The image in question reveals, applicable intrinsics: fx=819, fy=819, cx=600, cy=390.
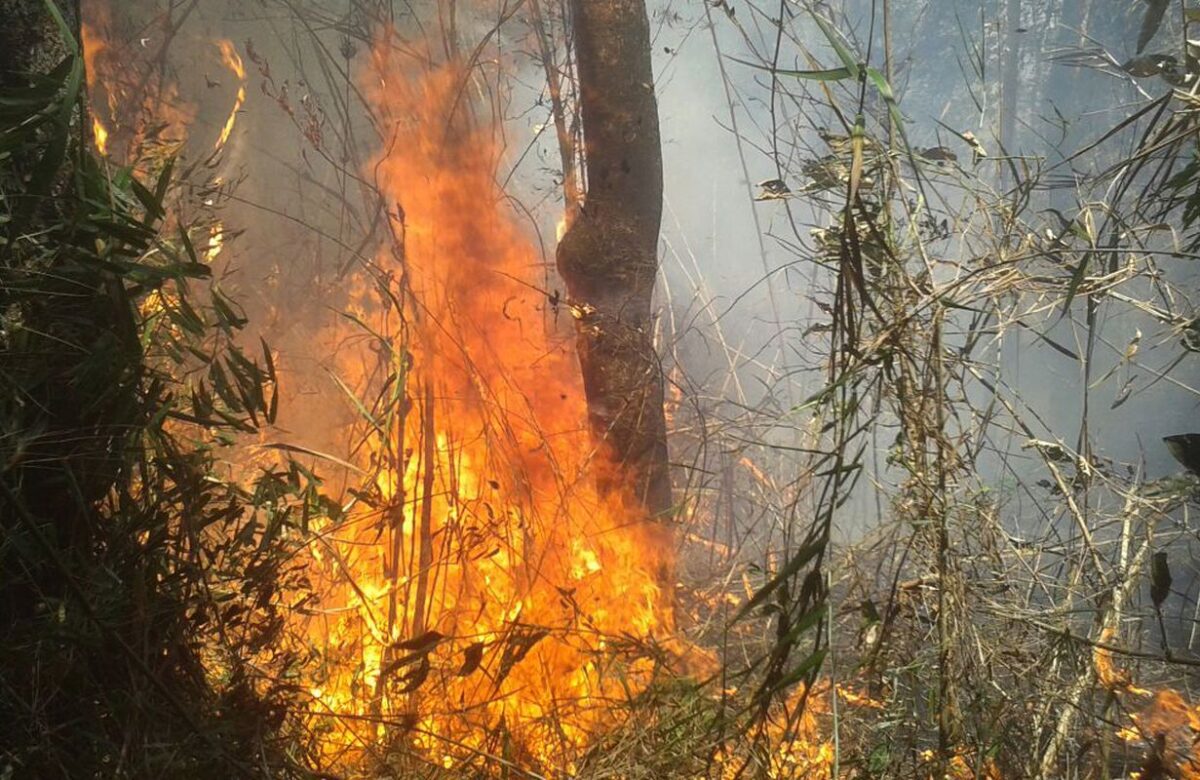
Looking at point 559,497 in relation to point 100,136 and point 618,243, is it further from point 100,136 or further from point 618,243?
point 100,136

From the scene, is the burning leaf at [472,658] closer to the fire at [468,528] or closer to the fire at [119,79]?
the fire at [468,528]

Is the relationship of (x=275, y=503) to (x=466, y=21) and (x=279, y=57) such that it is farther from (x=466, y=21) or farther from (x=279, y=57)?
(x=279, y=57)

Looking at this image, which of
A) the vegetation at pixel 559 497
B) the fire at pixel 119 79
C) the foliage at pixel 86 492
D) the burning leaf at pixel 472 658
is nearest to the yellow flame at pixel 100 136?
the vegetation at pixel 559 497

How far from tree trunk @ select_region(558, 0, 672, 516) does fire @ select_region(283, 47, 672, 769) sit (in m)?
0.18

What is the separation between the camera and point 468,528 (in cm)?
298

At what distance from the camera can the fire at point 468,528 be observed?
2.53 metres

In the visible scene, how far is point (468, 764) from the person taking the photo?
93.1 inches

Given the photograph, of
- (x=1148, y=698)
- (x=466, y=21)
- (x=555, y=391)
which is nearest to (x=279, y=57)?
(x=466, y=21)

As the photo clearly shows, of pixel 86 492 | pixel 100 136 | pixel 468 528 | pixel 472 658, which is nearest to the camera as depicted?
pixel 86 492

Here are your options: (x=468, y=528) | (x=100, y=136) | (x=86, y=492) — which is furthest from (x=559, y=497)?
(x=100, y=136)

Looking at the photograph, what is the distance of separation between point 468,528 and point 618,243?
4.12ft

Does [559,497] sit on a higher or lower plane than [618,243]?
lower

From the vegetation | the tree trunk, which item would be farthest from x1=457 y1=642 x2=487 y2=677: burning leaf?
the tree trunk

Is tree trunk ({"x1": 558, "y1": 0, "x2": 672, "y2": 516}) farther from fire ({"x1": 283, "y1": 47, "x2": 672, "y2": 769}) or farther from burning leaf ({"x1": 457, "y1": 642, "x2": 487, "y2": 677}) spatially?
burning leaf ({"x1": 457, "y1": 642, "x2": 487, "y2": 677})
